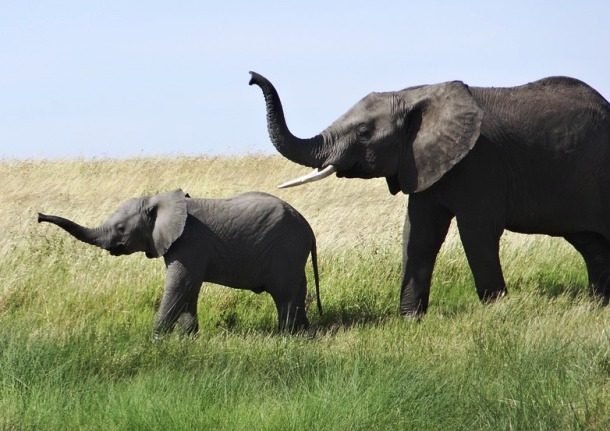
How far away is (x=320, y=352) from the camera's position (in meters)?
8.55

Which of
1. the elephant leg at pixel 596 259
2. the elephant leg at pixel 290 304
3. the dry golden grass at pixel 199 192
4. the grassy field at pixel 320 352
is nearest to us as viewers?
the grassy field at pixel 320 352

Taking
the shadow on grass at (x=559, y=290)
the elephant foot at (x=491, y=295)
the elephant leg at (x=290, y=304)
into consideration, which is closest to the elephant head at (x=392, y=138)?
the elephant leg at (x=290, y=304)

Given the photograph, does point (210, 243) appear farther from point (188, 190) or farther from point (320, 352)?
point (188, 190)

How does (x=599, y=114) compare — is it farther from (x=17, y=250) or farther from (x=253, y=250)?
(x=17, y=250)

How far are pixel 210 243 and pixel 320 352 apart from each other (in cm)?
146

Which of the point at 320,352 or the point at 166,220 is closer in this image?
the point at 320,352

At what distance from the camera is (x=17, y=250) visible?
1264cm

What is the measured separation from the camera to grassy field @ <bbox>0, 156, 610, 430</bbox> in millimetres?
6660

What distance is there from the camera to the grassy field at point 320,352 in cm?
666

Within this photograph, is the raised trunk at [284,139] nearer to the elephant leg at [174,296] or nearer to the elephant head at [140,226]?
the elephant head at [140,226]

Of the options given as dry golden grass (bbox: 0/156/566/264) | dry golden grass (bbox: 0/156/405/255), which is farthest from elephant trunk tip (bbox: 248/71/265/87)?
dry golden grass (bbox: 0/156/405/255)

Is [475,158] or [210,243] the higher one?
[475,158]

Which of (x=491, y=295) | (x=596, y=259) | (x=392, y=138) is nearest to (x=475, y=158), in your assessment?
(x=392, y=138)

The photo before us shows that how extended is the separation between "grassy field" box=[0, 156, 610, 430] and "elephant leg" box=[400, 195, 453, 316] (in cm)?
22
